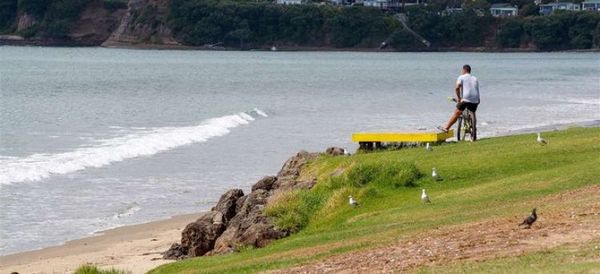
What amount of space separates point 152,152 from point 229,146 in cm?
302

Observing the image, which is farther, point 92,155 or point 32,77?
point 32,77

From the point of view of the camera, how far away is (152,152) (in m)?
40.0

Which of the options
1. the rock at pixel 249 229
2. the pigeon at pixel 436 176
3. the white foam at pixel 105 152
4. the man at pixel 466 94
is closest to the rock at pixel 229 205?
the rock at pixel 249 229

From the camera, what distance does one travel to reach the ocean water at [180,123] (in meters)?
28.4

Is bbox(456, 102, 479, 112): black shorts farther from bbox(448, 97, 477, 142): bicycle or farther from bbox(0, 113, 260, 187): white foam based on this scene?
bbox(0, 113, 260, 187): white foam

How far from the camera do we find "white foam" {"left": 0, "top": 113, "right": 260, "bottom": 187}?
112 feet

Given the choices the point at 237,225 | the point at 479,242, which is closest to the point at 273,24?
the point at 237,225

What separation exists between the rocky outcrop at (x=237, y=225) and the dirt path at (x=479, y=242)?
12.1ft

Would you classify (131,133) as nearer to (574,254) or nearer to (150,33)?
(574,254)

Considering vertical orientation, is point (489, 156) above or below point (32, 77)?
above

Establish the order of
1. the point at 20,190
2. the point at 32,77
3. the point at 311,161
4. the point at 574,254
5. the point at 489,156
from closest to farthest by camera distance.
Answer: the point at 574,254
the point at 489,156
the point at 311,161
the point at 20,190
the point at 32,77

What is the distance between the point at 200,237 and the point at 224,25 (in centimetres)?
17309

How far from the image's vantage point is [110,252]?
21.8 metres

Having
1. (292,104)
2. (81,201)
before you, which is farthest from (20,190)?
(292,104)
